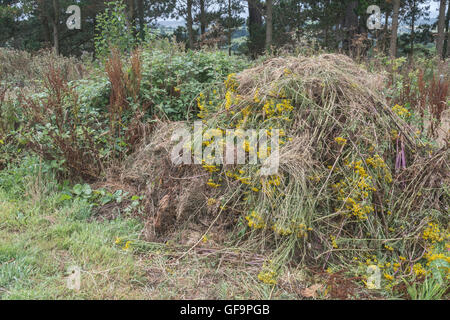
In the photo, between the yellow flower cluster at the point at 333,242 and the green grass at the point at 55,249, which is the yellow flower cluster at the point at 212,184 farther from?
the yellow flower cluster at the point at 333,242

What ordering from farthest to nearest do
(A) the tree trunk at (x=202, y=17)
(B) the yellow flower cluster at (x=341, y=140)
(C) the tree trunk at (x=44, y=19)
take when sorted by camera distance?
(A) the tree trunk at (x=202, y=17), (C) the tree trunk at (x=44, y=19), (B) the yellow flower cluster at (x=341, y=140)

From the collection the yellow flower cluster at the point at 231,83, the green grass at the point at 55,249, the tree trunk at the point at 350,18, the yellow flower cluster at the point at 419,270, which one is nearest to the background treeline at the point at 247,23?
the tree trunk at the point at 350,18

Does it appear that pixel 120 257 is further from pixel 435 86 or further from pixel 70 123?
pixel 435 86

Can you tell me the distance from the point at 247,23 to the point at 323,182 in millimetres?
13620

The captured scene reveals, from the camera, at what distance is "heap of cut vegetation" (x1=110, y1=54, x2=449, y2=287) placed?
7.93ft

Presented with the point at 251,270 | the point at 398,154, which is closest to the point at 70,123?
the point at 251,270

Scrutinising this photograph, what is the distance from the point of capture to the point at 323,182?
259 centimetres

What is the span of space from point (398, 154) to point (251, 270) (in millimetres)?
1535

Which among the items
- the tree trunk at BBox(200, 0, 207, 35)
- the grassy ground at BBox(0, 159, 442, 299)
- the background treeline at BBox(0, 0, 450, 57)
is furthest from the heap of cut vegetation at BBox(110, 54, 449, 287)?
the tree trunk at BBox(200, 0, 207, 35)

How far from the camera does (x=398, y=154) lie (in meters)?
2.85

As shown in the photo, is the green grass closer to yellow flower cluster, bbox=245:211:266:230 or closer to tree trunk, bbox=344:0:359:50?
yellow flower cluster, bbox=245:211:266:230

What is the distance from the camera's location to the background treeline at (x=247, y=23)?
1233 centimetres

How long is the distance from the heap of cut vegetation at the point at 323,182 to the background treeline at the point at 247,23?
7.78 m
